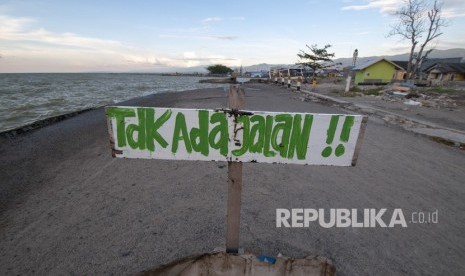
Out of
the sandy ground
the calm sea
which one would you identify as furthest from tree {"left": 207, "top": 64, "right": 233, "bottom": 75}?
the sandy ground

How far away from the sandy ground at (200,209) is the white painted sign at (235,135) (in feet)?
4.44

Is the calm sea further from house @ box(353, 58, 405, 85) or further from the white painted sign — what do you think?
house @ box(353, 58, 405, 85)

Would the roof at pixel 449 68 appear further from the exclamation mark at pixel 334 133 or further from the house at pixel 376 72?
the exclamation mark at pixel 334 133

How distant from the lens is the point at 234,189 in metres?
2.01

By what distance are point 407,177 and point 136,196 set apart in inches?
190

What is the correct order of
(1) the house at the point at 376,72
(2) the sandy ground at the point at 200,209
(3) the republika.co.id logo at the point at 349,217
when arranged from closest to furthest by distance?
1. (2) the sandy ground at the point at 200,209
2. (3) the republika.co.id logo at the point at 349,217
3. (1) the house at the point at 376,72

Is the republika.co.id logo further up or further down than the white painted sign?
further down

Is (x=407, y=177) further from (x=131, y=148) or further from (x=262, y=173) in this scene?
(x=131, y=148)

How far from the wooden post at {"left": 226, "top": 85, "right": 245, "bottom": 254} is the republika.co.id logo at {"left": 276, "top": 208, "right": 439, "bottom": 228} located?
3.90 feet

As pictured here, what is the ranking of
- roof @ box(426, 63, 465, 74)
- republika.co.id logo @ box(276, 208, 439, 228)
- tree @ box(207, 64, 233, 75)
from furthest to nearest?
tree @ box(207, 64, 233, 75) → roof @ box(426, 63, 465, 74) → republika.co.id logo @ box(276, 208, 439, 228)

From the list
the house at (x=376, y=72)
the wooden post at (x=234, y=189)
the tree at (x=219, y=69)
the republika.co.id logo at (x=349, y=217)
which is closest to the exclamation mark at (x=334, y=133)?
the wooden post at (x=234, y=189)

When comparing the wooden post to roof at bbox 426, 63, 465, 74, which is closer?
the wooden post

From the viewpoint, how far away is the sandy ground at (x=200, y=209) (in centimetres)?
261

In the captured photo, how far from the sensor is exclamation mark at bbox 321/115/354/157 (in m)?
1.79
